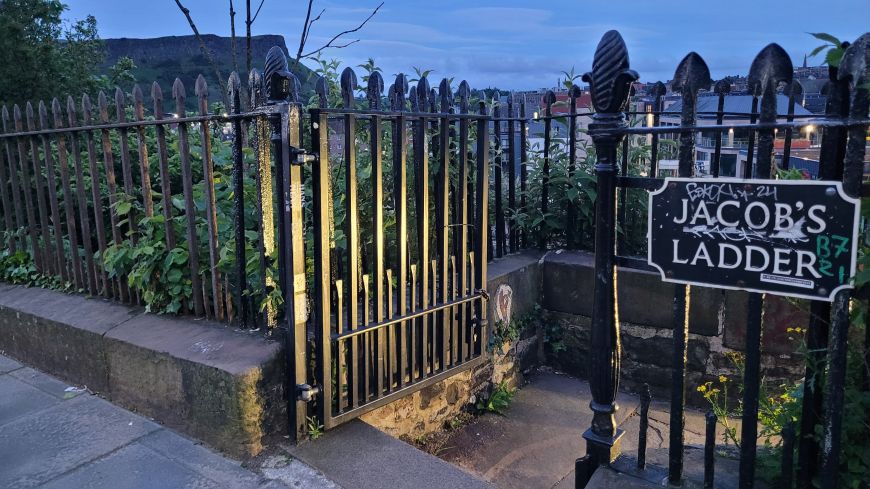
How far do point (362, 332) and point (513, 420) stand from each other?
162 cm

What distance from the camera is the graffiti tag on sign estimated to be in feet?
5.78

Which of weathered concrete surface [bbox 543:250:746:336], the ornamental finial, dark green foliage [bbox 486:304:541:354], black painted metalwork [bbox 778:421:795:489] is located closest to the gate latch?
dark green foliage [bbox 486:304:541:354]

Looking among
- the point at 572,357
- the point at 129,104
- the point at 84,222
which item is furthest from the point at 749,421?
the point at 129,104

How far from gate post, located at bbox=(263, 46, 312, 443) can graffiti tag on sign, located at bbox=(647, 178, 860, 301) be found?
4.99 ft

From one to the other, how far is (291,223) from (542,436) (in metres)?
2.22

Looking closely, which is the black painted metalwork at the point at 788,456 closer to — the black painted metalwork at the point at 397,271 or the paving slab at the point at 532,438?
the paving slab at the point at 532,438

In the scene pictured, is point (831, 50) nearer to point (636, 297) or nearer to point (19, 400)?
point (636, 297)

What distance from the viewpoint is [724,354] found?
416 cm

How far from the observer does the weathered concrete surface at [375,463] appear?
259 cm

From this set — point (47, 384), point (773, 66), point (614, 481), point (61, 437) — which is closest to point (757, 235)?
point (773, 66)

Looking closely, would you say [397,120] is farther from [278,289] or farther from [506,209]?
[506,209]

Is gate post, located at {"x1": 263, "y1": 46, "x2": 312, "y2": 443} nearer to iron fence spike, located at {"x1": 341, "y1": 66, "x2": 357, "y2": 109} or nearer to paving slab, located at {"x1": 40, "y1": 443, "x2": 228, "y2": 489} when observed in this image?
iron fence spike, located at {"x1": 341, "y1": 66, "x2": 357, "y2": 109}

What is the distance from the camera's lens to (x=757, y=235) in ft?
6.21

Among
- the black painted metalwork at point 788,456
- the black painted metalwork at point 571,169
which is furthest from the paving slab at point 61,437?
the black painted metalwork at point 571,169
